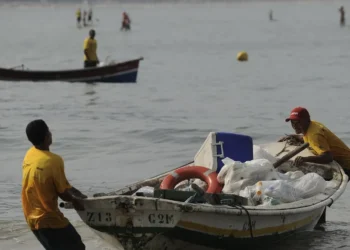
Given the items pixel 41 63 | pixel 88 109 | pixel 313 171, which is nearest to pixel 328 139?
pixel 313 171

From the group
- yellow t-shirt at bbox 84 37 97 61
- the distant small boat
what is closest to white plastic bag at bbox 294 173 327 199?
yellow t-shirt at bbox 84 37 97 61

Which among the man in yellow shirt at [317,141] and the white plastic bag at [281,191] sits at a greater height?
the man in yellow shirt at [317,141]

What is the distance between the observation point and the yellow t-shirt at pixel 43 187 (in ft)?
26.0

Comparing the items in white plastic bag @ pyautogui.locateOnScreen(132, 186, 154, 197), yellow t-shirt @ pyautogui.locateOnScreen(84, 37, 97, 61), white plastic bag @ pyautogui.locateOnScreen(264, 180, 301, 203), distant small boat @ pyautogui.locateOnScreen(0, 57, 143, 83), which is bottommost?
distant small boat @ pyautogui.locateOnScreen(0, 57, 143, 83)

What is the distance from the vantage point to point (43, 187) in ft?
26.2

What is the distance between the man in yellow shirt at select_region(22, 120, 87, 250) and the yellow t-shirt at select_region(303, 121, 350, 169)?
406 centimetres

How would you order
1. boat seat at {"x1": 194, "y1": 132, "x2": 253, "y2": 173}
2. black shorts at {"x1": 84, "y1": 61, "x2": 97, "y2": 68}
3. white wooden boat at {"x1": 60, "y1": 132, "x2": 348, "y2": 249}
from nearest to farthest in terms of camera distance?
white wooden boat at {"x1": 60, "y1": 132, "x2": 348, "y2": 249}
boat seat at {"x1": 194, "y1": 132, "x2": 253, "y2": 173}
black shorts at {"x1": 84, "y1": 61, "x2": 97, "y2": 68}

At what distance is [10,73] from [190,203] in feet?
69.4

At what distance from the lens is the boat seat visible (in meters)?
10.8

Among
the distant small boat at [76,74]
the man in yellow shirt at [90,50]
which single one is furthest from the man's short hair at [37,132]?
the distant small boat at [76,74]

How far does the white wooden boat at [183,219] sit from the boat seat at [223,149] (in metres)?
1.19

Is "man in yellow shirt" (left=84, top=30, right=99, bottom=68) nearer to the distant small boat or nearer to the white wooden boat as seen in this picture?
the distant small boat

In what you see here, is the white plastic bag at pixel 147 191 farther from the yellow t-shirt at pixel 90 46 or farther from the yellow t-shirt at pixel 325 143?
the yellow t-shirt at pixel 90 46


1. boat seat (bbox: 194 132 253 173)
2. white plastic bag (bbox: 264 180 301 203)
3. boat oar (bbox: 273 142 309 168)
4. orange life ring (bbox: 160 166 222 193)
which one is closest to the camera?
white plastic bag (bbox: 264 180 301 203)
